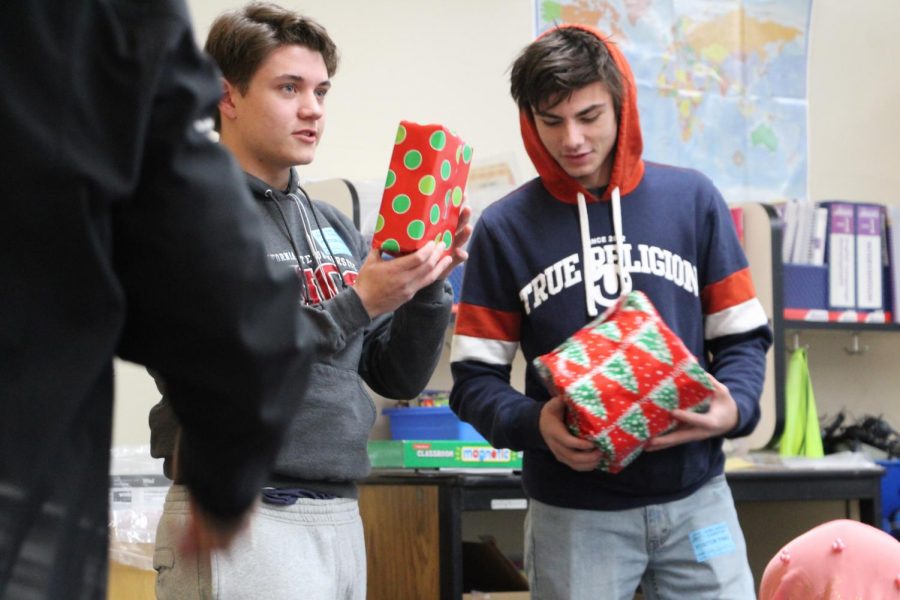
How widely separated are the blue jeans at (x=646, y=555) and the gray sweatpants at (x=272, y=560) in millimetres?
352

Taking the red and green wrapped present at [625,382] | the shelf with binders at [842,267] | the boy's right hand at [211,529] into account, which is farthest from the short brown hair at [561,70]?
the shelf with binders at [842,267]

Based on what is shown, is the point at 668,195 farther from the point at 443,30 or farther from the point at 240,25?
the point at 443,30

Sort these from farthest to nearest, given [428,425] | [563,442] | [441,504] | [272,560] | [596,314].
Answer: [428,425]
[441,504]
[596,314]
[563,442]
[272,560]

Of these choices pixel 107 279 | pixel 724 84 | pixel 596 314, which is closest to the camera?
pixel 107 279

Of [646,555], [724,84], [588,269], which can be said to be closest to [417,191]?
[588,269]

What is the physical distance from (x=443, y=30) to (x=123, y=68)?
10.2ft

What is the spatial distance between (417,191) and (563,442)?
1.33 ft

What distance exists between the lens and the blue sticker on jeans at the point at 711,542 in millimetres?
1634

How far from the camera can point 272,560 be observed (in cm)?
134

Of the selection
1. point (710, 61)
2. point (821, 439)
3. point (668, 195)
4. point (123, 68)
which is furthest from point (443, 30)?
point (123, 68)

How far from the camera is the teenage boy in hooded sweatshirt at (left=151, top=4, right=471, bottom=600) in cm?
135

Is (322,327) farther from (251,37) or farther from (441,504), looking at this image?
(441,504)

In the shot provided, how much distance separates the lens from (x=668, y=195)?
1.81 metres

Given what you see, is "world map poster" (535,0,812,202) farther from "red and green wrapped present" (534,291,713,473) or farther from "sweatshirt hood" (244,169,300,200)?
"sweatshirt hood" (244,169,300,200)
